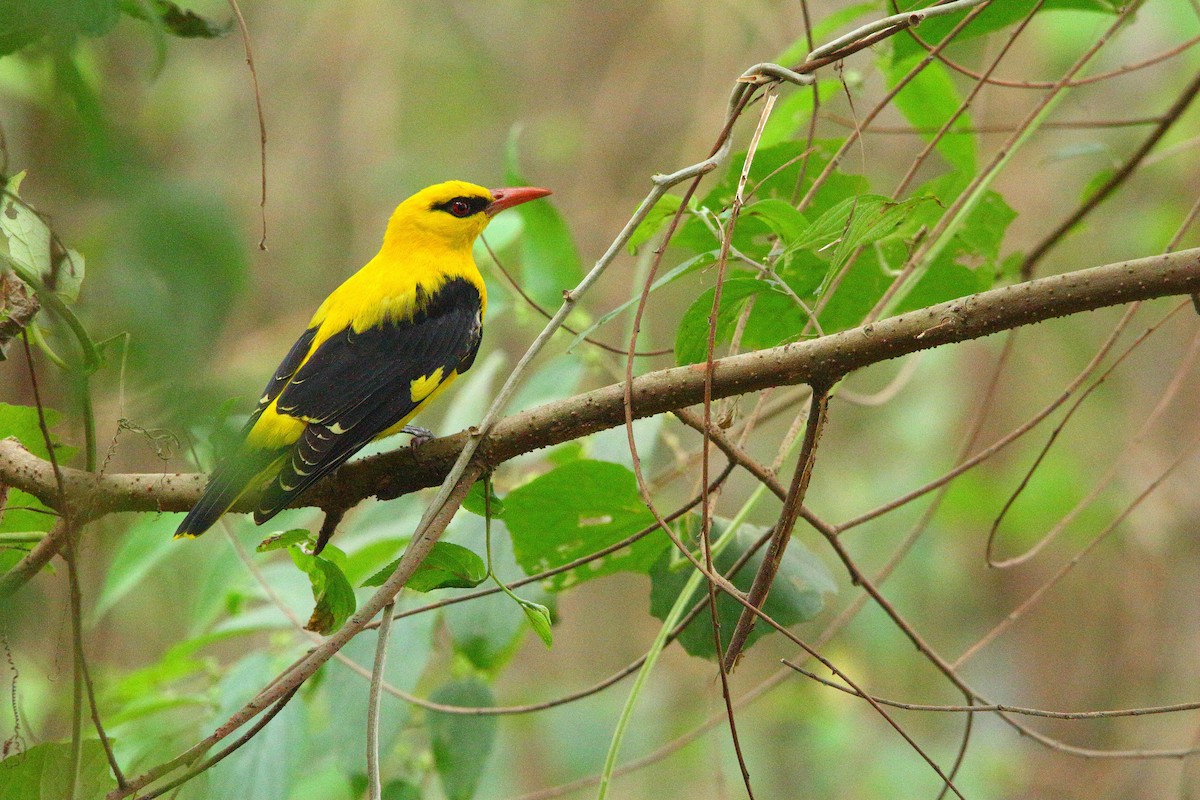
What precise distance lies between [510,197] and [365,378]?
74cm

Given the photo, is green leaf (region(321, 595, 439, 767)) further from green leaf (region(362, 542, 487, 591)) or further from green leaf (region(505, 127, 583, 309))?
green leaf (region(505, 127, 583, 309))

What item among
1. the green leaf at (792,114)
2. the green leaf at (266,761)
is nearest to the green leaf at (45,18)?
the green leaf at (266,761)

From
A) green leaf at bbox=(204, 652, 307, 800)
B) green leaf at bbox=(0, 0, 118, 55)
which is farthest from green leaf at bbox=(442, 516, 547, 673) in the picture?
green leaf at bbox=(0, 0, 118, 55)

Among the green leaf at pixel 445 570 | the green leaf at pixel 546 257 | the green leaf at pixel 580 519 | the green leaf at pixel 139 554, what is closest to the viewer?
the green leaf at pixel 445 570

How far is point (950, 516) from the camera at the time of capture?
508 centimetres

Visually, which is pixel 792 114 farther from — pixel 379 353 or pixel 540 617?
pixel 540 617

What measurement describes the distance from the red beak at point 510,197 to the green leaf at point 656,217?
0.97 meters

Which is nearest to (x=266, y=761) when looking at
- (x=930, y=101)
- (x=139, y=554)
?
(x=139, y=554)

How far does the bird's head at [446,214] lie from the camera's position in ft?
10.3

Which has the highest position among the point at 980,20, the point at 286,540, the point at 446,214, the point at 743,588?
the point at 980,20

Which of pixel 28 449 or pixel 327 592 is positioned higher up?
pixel 28 449

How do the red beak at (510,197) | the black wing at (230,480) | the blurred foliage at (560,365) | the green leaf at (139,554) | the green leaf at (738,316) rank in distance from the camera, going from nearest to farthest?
the blurred foliage at (560,365) < the black wing at (230,480) < the green leaf at (738,316) < the green leaf at (139,554) < the red beak at (510,197)

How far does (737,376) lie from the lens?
1.46 metres

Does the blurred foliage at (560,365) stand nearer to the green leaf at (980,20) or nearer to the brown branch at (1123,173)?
the green leaf at (980,20)
